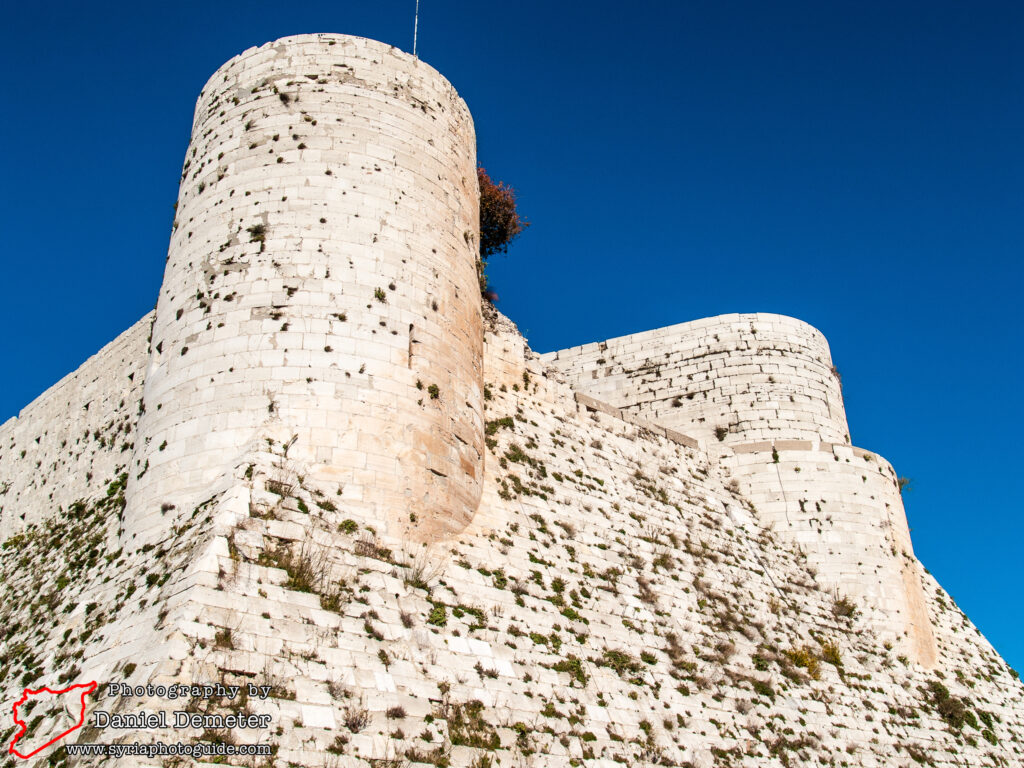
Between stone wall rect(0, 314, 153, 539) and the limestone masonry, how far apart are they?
0.30 feet

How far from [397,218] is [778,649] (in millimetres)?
9343

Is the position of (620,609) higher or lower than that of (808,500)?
lower

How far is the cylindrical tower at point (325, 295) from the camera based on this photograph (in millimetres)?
11414

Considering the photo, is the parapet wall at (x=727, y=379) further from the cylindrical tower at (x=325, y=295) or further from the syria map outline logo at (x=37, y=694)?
the syria map outline logo at (x=37, y=694)

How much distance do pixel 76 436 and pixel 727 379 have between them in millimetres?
14228

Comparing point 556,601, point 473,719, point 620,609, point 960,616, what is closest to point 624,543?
point 620,609

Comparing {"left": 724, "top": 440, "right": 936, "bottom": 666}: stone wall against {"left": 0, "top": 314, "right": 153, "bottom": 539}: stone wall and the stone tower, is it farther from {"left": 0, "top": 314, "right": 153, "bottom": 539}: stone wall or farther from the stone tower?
{"left": 0, "top": 314, "right": 153, "bottom": 539}: stone wall

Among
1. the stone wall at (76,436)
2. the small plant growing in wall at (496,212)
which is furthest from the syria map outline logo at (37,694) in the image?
the small plant growing in wall at (496,212)

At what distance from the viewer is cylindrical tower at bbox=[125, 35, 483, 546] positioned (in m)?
11.4

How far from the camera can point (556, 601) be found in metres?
12.6

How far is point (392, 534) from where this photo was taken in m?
11.2

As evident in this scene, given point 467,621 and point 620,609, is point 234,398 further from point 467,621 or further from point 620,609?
point 620,609

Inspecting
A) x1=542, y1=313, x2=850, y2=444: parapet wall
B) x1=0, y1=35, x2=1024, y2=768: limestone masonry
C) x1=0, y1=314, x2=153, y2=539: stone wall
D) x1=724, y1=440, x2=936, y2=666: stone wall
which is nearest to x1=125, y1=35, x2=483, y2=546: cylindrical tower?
x1=0, y1=35, x2=1024, y2=768: limestone masonry

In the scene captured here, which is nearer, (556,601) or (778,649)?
(556,601)
